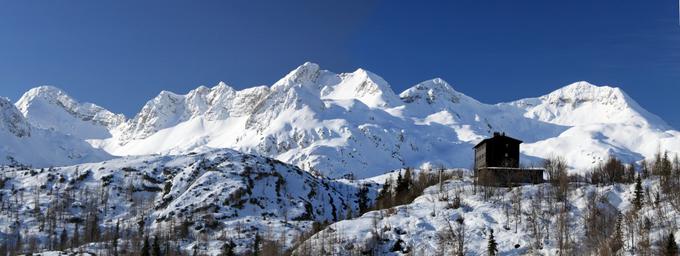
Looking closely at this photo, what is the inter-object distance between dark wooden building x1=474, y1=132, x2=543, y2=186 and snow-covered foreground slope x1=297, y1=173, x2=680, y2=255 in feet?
22.3

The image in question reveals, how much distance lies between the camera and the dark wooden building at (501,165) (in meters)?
134

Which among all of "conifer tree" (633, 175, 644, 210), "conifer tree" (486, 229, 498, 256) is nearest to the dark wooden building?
"conifer tree" (633, 175, 644, 210)

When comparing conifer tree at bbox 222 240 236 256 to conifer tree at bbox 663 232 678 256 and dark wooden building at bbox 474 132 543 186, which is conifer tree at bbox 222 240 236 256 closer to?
dark wooden building at bbox 474 132 543 186

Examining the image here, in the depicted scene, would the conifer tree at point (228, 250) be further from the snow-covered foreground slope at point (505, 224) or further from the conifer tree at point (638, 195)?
the conifer tree at point (638, 195)

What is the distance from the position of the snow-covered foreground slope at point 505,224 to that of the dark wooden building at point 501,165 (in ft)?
22.3

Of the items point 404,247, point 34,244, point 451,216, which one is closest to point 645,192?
point 451,216

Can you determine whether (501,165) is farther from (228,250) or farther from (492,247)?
(228,250)

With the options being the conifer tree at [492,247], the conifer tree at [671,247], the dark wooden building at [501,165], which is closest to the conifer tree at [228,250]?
the dark wooden building at [501,165]

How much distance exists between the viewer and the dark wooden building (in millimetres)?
133875

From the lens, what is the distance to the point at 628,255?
95688mm

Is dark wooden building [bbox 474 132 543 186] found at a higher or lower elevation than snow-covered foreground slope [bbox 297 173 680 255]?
higher

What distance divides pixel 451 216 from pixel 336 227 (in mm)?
18959

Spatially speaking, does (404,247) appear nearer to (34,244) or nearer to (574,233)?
(574,233)

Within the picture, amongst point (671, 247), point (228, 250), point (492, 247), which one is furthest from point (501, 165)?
point (228, 250)
